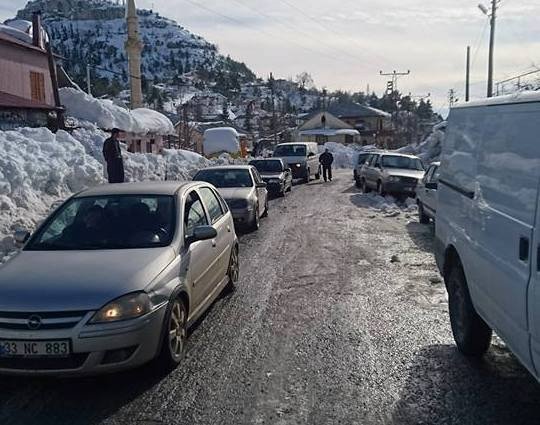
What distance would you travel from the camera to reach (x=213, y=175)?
15.0 metres

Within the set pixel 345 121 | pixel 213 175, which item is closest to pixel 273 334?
pixel 213 175

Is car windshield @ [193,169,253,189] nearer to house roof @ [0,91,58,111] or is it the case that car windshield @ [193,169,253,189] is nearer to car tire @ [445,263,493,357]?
car tire @ [445,263,493,357]

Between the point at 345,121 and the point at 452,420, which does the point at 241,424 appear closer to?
the point at 452,420

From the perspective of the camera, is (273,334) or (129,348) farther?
(273,334)

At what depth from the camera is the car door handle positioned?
142 inches

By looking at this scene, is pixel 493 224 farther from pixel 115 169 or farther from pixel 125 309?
pixel 115 169

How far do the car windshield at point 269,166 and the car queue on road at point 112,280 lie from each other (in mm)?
15522

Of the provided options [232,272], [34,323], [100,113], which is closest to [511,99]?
[34,323]

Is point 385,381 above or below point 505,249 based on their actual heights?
below

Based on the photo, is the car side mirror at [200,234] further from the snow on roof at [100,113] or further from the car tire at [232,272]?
the snow on roof at [100,113]

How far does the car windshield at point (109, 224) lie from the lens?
5.69 metres

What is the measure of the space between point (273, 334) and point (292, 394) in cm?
152

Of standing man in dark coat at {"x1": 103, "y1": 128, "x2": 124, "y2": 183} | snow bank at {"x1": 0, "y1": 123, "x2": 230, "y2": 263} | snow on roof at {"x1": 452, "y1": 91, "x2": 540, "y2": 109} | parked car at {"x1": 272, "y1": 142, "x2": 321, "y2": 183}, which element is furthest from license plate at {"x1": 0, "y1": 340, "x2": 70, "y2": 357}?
parked car at {"x1": 272, "y1": 142, "x2": 321, "y2": 183}

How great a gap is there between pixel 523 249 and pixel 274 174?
19.0 m
